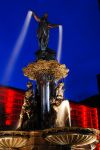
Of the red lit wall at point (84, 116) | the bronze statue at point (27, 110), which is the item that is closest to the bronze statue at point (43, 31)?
the bronze statue at point (27, 110)

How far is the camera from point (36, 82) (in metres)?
19.6

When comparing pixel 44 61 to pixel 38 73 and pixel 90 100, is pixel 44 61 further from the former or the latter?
pixel 90 100

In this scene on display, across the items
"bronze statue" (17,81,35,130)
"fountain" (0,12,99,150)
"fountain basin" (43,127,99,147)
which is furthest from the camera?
"bronze statue" (17,81,35,130)

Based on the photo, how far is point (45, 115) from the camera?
1791 centimetres

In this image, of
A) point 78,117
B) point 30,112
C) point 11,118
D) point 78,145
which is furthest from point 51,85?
point 78,117

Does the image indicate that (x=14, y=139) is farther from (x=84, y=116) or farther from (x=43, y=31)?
(x=84, y=116)

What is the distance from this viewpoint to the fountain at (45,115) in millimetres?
15297

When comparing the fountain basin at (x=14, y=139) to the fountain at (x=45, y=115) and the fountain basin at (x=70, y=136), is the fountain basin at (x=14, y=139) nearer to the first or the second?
the fountain at (x=45, y=115)

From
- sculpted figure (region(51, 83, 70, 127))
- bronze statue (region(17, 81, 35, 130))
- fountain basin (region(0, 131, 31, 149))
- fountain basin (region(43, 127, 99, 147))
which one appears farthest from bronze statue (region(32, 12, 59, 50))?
fountain basin (region(43, 127, 99, 147))

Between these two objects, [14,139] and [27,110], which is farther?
[27,110]

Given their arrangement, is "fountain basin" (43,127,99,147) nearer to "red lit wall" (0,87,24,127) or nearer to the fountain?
the fountain

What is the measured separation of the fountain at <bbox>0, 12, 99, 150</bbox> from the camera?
1530cm

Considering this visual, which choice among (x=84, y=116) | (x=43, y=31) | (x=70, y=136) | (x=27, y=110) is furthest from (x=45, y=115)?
(x=84, y=116)

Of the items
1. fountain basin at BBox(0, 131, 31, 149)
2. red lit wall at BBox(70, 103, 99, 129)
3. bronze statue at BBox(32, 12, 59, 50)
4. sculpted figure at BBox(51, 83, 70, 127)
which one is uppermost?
bronze statue at BBox(32, 12, 59, 50)
